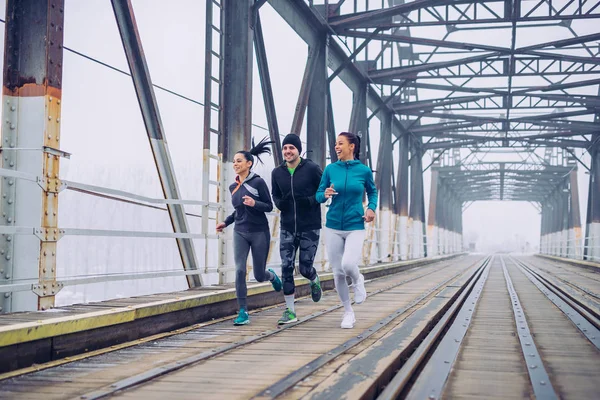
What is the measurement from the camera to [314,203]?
6.09 metres

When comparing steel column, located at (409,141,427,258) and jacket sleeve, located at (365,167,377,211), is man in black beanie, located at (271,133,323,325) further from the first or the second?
steel column, located at (409,141,427,258)

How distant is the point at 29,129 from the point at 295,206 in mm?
2233

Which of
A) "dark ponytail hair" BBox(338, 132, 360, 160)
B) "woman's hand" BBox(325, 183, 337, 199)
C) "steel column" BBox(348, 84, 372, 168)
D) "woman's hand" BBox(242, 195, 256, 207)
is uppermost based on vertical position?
"steel column" BBox(348, 84, 372, 168)

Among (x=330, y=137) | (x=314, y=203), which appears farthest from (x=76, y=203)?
(x=330, y=137)

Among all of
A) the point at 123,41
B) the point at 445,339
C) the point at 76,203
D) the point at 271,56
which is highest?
the point at 271,56

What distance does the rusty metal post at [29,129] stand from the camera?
5.15 m

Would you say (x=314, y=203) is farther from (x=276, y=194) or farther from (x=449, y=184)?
(x=449, y=184)

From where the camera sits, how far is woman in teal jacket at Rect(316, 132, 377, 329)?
573 centimetres

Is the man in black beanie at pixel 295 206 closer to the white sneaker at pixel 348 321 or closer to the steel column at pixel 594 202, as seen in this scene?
the white sneaker at pixel 348 321

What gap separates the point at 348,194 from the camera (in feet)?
19.0

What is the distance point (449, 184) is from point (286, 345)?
160ft

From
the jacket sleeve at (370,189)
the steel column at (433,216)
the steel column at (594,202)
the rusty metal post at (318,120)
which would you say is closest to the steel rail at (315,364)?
the jacket sleeve at (370,189)

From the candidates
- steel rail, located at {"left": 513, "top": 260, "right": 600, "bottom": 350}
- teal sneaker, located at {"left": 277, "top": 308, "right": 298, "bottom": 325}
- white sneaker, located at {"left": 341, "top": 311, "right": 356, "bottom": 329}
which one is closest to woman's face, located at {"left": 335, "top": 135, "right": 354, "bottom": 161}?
white sneaker, located at {"left": 341, "top": 311, "right": 356, "bottom": 329}

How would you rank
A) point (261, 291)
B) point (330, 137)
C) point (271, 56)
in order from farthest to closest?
point (330, 137)
point (271, 56)
point (261, 291)
